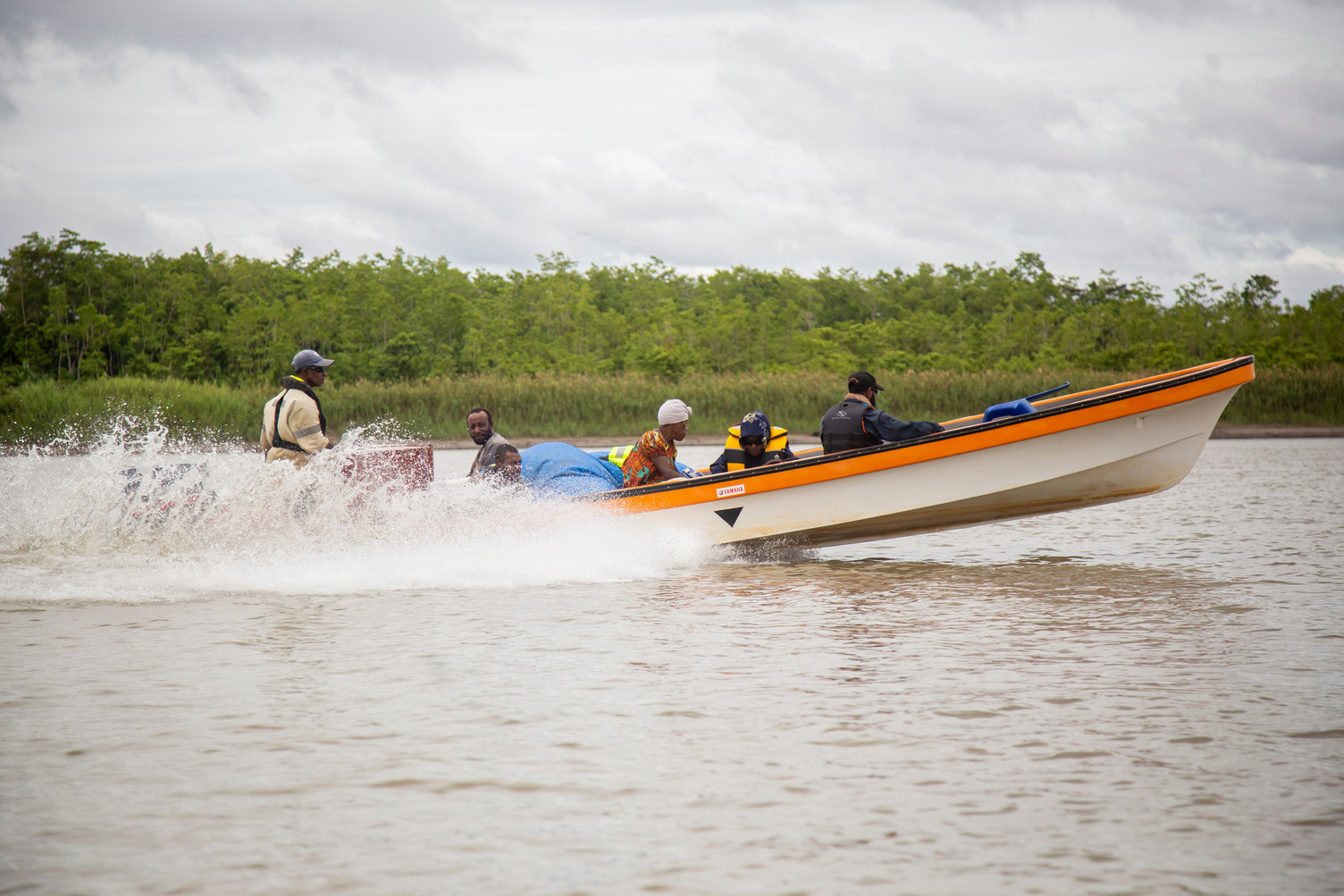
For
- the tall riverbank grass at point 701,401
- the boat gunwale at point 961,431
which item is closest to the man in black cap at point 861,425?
the boat gunwale at point 961,431

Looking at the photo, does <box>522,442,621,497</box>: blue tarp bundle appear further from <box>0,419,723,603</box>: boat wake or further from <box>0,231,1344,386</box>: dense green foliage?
<box>0,231,1344,386</box>: dense green foliage

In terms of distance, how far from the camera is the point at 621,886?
2.82 metres

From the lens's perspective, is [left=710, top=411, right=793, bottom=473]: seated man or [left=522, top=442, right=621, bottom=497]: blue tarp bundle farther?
[left=710, top=411, right=793, bottom=473]: seated man

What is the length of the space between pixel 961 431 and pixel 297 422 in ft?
15.8

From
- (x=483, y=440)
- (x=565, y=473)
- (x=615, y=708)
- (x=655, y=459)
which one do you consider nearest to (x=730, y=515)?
(x=655, y=459)

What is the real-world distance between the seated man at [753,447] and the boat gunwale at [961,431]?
41cm

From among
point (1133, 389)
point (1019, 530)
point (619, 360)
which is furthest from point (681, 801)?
point (619, 360)

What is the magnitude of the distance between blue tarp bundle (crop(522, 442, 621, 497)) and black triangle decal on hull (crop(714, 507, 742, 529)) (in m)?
0.89

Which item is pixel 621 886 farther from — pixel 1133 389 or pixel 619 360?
pixel 619 360

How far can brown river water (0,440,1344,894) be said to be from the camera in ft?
9.83

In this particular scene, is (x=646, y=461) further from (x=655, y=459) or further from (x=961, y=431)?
(x=961, y=431)

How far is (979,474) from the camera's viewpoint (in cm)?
785

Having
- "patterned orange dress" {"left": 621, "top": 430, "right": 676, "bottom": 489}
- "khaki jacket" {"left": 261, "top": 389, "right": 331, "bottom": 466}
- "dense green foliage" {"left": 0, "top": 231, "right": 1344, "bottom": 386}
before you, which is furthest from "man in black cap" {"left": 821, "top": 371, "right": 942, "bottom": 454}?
"dense green foliage" {"left": 0, "top": 231, "right": 1344, "bottom": 386}

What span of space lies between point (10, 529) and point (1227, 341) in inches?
1990
